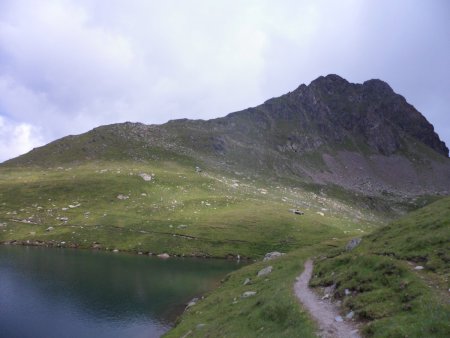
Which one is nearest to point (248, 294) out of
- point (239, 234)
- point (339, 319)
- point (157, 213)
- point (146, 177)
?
point (339, 319)

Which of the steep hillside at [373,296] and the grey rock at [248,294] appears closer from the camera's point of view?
the steep hillside at [373,296]

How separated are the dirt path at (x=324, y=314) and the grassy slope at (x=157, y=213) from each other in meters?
77.2

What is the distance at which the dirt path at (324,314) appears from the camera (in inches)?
1030

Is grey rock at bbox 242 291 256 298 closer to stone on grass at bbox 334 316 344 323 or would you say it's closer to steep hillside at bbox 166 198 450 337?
steep hillside at bbox 166 198 450 337

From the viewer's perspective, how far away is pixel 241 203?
15938 cm

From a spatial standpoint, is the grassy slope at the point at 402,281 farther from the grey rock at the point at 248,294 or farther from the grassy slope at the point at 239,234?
the grey rock at the point at 248,294

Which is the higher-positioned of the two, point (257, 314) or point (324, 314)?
point (324, 314)

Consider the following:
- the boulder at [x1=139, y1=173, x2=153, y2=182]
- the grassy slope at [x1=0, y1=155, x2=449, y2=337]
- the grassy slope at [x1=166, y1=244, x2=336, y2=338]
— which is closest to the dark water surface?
the grassy slope at [x1=166, y1=244, x2=336, y2=338]

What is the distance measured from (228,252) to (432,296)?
93695 mm

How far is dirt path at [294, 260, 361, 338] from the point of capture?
26.2 metres

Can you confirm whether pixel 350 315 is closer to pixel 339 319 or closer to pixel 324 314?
pixel 339 319

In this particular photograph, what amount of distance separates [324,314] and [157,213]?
116824 millimetres

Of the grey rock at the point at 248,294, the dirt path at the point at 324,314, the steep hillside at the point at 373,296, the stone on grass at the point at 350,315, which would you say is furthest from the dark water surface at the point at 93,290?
the stone on grass at the point at 350,315

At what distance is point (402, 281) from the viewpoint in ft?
100
